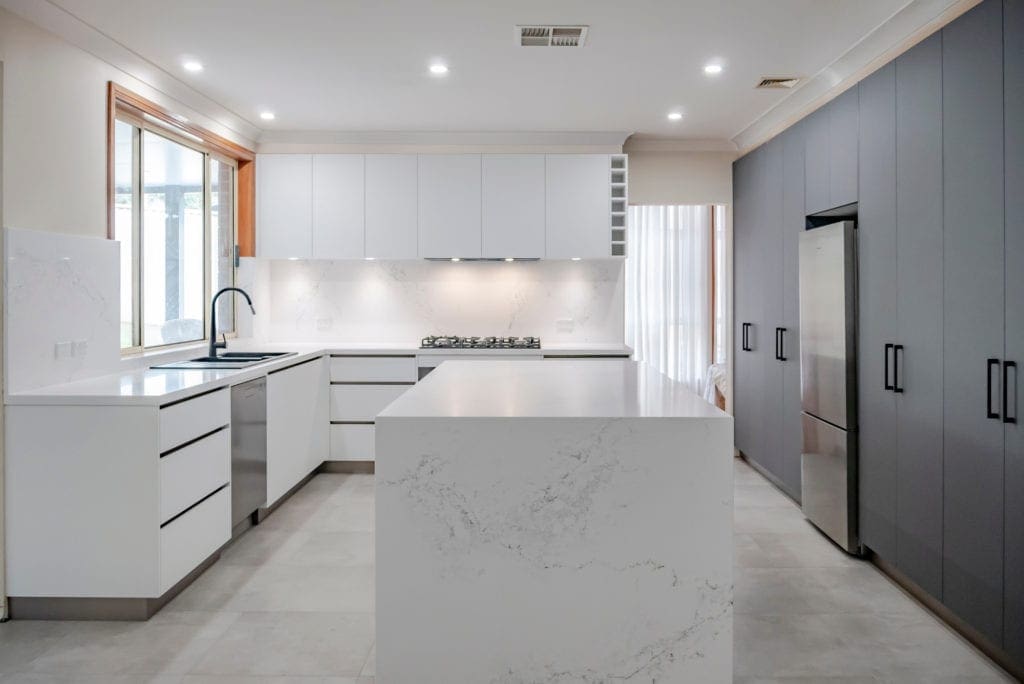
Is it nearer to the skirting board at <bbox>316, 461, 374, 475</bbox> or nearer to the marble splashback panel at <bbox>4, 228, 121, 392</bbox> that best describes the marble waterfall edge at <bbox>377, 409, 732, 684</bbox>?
the marble splashback panel at <bbox>4, 228, 121, 392</bbox>

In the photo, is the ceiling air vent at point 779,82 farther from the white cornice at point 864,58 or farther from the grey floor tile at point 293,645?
the grey floor tile at point 293,645

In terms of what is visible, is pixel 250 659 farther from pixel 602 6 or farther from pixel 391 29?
pixel 602 6

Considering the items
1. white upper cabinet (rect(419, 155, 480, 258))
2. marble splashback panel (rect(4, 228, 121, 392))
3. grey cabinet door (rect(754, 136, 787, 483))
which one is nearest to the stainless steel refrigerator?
grey cabinet door (rect(754, 136, 787, 483))

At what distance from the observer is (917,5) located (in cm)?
288

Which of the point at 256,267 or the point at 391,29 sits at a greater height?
the point at 391,29

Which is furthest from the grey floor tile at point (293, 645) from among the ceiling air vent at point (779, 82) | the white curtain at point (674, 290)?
the white curtain at point (674, 290)

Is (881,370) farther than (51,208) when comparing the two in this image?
Yes

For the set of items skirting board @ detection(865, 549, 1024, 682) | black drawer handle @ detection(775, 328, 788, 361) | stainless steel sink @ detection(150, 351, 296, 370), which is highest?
black drawer handle @ detection(775, 328, 788, 361)

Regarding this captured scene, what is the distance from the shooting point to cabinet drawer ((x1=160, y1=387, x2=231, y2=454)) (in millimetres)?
2807

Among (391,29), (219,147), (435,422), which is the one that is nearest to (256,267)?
(219,147)

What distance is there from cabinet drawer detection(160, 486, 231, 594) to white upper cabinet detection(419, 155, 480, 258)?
2575mm

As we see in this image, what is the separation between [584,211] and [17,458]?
381 centimetres

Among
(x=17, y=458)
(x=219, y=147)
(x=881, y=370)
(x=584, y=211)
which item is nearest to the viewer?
(x=17, y=458)

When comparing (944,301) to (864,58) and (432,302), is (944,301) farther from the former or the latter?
(432,302)
